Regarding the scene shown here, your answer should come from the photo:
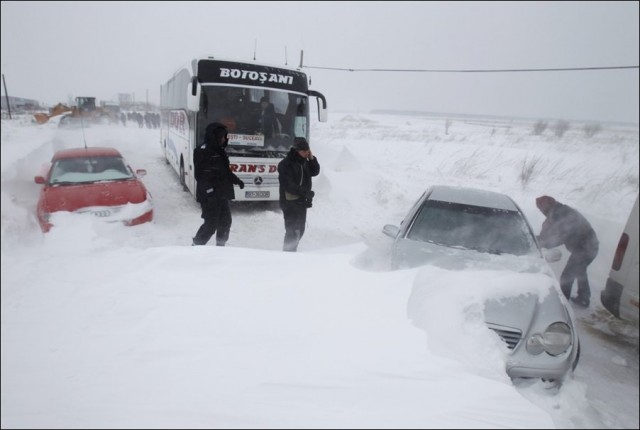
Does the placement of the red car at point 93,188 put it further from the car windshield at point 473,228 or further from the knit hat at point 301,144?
the car windshield at point 473,228

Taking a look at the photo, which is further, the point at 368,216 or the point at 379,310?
the point at 368,216

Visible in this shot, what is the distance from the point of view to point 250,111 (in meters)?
6.63

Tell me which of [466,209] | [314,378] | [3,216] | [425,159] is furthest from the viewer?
[425,159]

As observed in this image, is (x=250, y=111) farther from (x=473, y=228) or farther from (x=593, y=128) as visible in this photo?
(x=593, y=128)

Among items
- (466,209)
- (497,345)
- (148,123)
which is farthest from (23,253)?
(148,123)

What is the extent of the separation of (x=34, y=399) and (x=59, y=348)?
0.27 meters

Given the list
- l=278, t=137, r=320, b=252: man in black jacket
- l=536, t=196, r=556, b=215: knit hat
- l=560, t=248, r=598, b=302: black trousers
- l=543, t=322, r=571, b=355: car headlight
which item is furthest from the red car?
l=560, t=248, r=598, b=302: black trousers

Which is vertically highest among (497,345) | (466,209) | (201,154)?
(201,154)

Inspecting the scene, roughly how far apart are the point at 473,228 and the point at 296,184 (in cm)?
222

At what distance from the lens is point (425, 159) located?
12.9 m

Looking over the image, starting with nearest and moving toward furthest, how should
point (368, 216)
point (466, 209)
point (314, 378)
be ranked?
point (314, 378), point (466, 209), point (368, 216)

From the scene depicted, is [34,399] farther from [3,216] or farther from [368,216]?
[368,216]

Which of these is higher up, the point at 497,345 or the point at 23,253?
the point at 23,253

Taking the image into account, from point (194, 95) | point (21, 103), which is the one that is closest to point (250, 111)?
point (194, 95)
